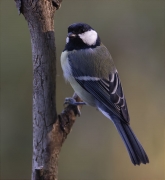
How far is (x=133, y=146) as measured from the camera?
1377mm

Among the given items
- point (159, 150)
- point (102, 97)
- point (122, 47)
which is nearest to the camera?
point (102, 97)

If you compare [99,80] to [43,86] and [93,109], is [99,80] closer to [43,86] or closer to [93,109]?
[43,86]

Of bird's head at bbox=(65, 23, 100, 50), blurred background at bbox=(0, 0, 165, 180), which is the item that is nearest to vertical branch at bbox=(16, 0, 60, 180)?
bird's head at bbox=(65, 23, 100, 50)

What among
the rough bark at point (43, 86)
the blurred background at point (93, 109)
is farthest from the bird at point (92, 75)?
the blurred background at point (93, 109)

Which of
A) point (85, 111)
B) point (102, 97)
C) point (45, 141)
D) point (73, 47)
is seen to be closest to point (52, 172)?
point (45, 141)

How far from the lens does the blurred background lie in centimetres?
211

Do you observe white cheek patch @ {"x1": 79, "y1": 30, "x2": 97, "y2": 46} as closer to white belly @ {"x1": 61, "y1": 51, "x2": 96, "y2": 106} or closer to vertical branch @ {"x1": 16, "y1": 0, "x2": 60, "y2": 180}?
white belly @ {"x1": 61, "y1": 51, "x2": 96, "y2": 106}

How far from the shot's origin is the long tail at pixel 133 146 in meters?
1.35

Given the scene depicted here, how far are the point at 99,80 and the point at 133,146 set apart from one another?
356 millimetres

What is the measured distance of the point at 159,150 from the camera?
83.3 inches

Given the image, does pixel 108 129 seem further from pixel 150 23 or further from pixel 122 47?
pixel 150 23

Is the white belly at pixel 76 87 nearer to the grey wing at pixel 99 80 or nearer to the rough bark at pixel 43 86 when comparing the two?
the grey wing at pixel 99 80

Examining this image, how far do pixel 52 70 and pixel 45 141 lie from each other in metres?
0.27

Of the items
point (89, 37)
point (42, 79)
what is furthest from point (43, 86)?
point (89, 37)
